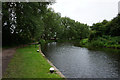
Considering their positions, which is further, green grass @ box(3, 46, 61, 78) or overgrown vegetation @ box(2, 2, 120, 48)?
overgrown vegetation @ box(2, 2, 120, 48)

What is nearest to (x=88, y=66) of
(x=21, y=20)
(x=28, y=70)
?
(x=28, y=70)

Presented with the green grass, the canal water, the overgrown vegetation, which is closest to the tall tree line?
the overgrown vegetation

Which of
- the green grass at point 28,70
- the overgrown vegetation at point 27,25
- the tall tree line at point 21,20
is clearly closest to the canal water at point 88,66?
the green grass at point 28,70

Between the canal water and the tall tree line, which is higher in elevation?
the tall tree line

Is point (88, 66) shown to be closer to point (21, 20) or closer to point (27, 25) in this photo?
point (21, 20)

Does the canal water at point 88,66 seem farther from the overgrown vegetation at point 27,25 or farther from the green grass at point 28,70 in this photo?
the overgrown vegetation at point 27,25

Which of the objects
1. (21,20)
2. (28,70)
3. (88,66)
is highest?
(21,20)

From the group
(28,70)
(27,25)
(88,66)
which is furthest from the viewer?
(27,25)

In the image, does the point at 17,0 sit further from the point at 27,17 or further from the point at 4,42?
the point at 4,42

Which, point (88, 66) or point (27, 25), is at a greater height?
point (27, 25)

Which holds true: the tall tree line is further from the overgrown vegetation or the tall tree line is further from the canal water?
the canal water

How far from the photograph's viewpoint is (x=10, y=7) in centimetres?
1400

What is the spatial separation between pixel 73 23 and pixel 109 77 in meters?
53.4

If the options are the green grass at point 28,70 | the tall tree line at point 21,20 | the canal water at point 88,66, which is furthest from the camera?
the tall tree line at point 21,20
